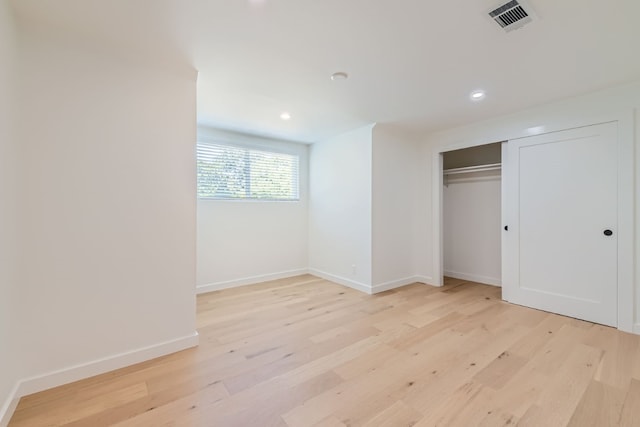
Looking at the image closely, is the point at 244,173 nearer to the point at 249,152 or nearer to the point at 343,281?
the point at 249,152

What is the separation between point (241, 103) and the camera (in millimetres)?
3098

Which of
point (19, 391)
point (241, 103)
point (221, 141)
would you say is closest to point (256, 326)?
point (19, 391)

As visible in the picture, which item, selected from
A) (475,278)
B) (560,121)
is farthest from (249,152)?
(475,278)

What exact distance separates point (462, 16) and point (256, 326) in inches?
120

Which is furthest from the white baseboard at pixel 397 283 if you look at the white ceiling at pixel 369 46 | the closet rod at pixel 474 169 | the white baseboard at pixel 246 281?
the white ceiling at pixel 369 46

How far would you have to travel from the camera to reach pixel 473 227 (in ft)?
14.9

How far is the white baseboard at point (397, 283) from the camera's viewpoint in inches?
155

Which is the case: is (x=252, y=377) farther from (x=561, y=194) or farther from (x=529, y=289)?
(x=561, y=194)

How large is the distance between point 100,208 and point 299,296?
249 centimetres

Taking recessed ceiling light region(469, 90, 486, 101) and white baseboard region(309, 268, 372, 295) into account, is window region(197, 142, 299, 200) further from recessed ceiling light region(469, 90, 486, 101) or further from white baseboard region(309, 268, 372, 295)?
recessed ceiling light region(469, 90, 486, 101)

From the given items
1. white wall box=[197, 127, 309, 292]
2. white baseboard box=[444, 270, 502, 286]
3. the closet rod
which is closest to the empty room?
white wall box=[197, 127, 309, 292]

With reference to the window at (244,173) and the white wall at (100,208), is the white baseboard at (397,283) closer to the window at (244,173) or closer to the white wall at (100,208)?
the window at (244,173)

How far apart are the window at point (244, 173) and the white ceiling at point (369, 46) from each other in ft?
3.64

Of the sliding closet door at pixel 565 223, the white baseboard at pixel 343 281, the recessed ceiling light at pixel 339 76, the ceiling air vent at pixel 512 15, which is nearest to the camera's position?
the ceiling air vent at pixel 512 15
